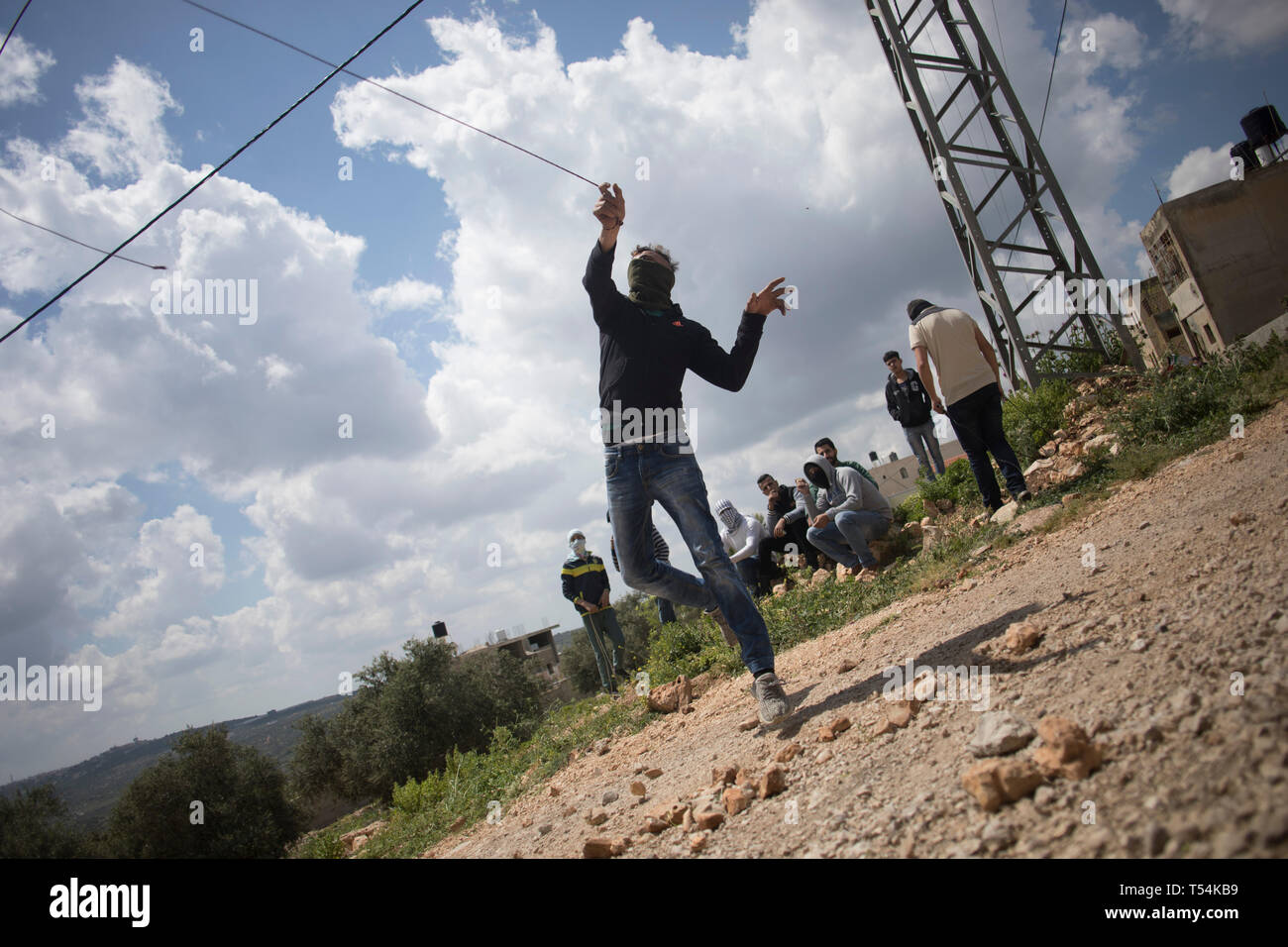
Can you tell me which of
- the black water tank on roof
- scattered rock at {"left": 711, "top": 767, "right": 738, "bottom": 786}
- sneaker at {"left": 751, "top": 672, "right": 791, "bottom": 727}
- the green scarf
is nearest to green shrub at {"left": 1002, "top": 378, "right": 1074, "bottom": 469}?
the green scarf

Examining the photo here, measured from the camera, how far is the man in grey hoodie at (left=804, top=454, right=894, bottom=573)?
20.3ft

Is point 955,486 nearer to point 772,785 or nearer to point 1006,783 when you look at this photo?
point 772,785

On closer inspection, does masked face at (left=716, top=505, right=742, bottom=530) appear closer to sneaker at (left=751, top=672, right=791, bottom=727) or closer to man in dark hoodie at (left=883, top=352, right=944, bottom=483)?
man in dark hoodie at (left=883, top=352, right=944, bottom=483)

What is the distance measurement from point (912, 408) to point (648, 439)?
5.45m

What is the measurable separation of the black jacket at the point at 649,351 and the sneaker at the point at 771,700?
51.6 inches

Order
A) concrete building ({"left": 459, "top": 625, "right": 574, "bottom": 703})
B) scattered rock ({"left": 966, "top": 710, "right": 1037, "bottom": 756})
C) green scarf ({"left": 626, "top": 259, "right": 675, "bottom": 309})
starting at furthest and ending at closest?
1. concrete building ({"left": 459, "top": 625, "right": 574, "bottom": 703})
2. green scarf ({"left": 626, "top": 259, "right": 675, "bottom": 309})
3. scattered rock ({"left": 966, "top": 710, "right": 1037, "bottom": 756})

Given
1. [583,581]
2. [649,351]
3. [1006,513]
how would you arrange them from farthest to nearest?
[583,581], [1006,513], [649,351]

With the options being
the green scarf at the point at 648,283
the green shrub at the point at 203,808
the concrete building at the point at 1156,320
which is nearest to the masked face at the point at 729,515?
the green scarf at the point at 648,283

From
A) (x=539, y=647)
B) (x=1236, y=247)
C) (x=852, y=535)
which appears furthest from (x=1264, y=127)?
(x=539, y=647)

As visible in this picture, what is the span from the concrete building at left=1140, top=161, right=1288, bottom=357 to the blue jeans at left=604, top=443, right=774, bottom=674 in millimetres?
8474

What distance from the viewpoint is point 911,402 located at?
748cm

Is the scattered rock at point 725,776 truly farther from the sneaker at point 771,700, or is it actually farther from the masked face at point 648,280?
the masked face at point 648,280

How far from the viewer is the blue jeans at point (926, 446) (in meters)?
7.56
